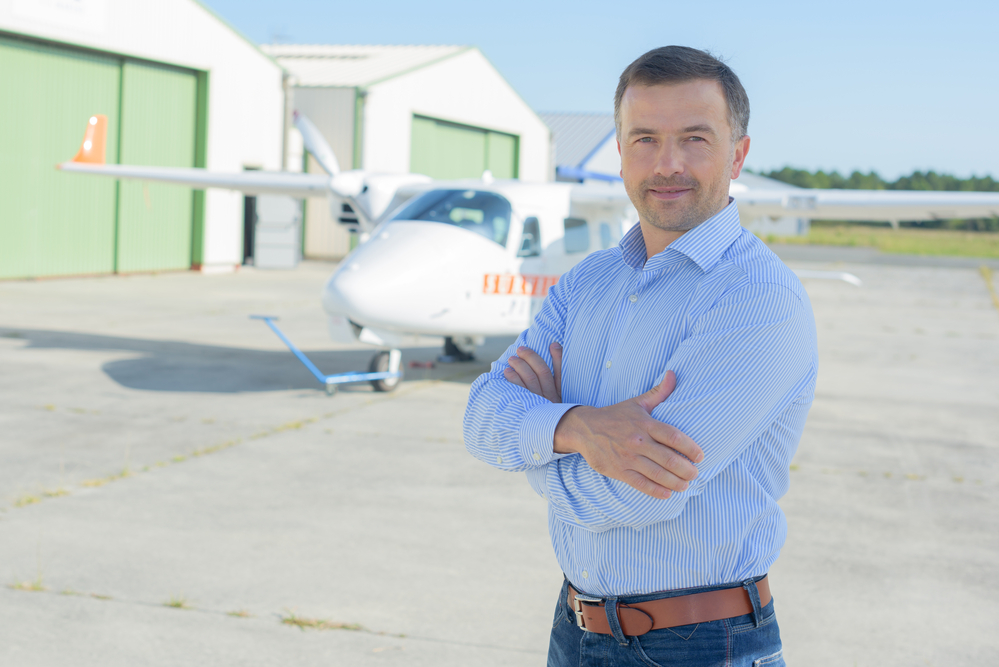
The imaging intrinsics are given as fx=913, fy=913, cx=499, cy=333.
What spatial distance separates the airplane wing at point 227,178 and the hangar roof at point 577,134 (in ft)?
106

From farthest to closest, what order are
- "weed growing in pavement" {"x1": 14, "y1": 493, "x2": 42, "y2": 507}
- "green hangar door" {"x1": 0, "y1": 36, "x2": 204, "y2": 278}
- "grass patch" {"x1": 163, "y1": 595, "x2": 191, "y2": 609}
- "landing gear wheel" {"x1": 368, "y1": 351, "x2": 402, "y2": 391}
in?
1. "green hangar door" {"x1": 0, "y1": 36, "x2": 204, "y2": 278}
2. "landing gear wheel" {"x1": 368, "y1": 351, "x2": 402, "y2": 391}
3. "weed growing in pavement" {"x1": 14, "y1": 493, "x2": 42, "y2": 507}
4. "grass patch" {"x1": 163, "y1": 595, "x2": 191, "y2": 609}

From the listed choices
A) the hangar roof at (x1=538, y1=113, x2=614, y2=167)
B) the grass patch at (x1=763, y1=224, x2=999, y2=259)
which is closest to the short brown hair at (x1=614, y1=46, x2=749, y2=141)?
the hangar roof at (x1=538, y1=113, x2=614, y2=167)

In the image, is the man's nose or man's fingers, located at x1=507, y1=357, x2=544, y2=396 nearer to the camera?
the man's nose

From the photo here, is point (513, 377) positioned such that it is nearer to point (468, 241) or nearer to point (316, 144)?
point (468, 241)

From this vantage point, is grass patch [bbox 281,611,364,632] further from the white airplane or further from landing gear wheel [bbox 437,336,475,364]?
landing gear wheel [bbox 437,336,475,364]

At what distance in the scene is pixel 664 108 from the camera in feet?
6.09

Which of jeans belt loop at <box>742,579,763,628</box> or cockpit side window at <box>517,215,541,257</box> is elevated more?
cockpit side window at <box>517,215,541,257</box>

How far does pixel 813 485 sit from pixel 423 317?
4078 mm

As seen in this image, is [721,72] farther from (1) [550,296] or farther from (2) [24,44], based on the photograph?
(2) [24,44]

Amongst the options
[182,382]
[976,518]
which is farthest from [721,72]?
[182,382]

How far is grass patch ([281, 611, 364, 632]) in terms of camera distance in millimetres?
3973

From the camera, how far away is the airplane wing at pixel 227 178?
13.1 m

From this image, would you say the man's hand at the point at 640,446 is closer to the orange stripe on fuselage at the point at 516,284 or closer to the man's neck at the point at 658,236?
the man's neck at the point at 658,236

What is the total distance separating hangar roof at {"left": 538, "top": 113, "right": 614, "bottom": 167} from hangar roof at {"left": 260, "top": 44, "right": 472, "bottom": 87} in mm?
12758
